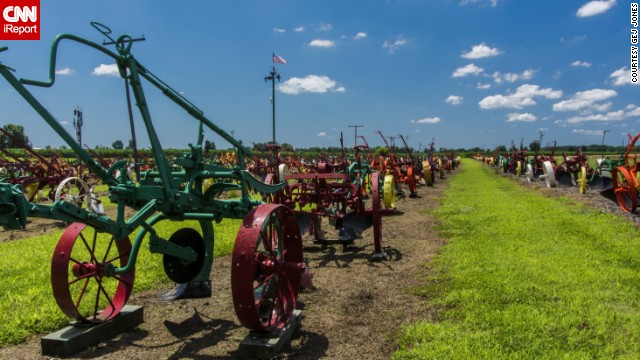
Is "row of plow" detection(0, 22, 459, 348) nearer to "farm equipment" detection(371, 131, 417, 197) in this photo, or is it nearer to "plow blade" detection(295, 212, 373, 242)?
"plow blade" detection(295, 212, 373, 242)

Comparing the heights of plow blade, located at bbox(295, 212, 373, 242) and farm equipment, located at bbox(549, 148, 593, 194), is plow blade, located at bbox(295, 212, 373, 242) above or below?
below

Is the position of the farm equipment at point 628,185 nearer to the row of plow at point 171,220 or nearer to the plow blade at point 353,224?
the plow blade at point 353,224

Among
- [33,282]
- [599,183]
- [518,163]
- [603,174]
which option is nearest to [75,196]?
[33,282]

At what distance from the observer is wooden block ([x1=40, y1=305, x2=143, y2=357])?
402cm

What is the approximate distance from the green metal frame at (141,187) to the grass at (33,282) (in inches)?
56.9

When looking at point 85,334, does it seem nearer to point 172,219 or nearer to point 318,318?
point 172,219

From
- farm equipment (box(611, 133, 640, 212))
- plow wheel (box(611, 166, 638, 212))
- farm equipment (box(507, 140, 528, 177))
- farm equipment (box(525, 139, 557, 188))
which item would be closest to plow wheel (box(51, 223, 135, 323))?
farm equipment (box(611, 133, 640, 212))

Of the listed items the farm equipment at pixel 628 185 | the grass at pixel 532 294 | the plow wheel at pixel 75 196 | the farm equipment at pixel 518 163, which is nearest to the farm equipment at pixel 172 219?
the grass at pixel 532 294

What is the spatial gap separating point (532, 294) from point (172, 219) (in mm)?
4355

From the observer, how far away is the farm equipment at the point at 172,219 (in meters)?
3.25

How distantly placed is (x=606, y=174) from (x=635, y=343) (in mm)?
12778

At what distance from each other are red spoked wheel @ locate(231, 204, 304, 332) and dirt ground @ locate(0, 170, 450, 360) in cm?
39

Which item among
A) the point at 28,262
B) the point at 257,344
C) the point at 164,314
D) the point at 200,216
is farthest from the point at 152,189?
the point at 28,262

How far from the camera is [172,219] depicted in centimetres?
437
